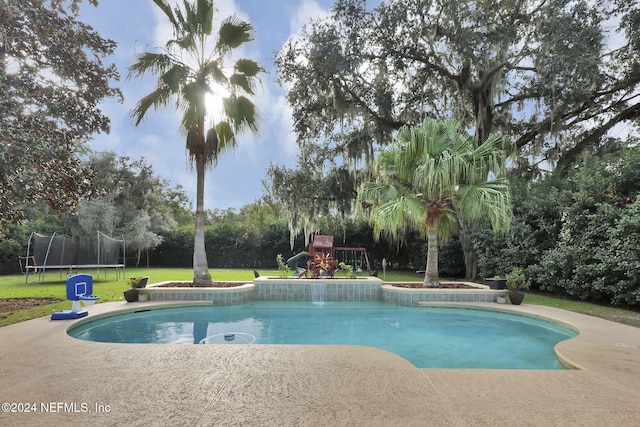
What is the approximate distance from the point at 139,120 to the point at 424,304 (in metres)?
7.63

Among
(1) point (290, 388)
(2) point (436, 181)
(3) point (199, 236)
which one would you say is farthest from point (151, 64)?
(1) point (290, 388)

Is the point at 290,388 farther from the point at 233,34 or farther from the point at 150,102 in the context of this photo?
the point at 233,34

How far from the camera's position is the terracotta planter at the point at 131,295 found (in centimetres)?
698

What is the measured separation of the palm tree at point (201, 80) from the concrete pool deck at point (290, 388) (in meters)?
5.00

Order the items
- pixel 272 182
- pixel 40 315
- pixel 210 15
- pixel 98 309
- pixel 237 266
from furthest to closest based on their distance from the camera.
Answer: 1. pixel 237 266
2. pixel 272 182
3. pixel 210 15
4. pixel 98 309
5. pixel 40 315

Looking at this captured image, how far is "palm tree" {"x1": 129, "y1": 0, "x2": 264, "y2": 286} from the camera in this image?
7492 mm

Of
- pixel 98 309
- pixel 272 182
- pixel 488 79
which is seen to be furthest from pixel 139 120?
pixel 488 79

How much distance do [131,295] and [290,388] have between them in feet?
18.8

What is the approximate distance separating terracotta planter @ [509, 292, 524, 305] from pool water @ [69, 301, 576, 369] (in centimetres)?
61

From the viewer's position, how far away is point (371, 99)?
39.5ft

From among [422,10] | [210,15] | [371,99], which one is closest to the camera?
[210,15]

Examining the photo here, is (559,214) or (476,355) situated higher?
(559,214)

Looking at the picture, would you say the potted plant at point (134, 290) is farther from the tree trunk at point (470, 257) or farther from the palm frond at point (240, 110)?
the tree trunk at point (470, 257)

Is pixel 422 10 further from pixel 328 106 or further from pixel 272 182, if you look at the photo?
pixel 272 182
